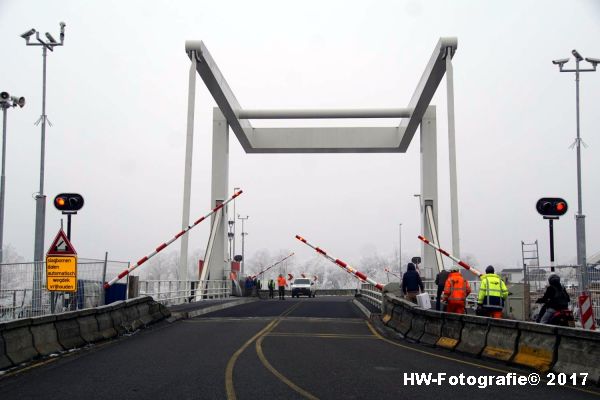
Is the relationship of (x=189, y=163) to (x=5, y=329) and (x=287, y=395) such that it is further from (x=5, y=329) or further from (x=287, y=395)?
(x=287, y=395)

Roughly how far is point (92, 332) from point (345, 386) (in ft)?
26.0

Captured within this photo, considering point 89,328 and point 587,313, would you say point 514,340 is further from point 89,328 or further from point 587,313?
point 89,328

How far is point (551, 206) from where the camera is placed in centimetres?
1695

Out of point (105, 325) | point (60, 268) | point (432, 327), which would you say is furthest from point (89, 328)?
point (432, 327)

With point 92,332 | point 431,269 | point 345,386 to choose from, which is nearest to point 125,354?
point 92,332

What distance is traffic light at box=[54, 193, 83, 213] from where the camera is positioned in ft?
59.3

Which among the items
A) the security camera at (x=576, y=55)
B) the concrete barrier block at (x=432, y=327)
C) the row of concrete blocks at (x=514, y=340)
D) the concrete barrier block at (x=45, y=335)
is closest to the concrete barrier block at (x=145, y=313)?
the concrete barrier block at (x=45, y=335)

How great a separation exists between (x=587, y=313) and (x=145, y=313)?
1225 cm

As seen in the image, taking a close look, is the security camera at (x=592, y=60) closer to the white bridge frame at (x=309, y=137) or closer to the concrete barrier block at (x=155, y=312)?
the white bridge frame at (x=309, y=137)

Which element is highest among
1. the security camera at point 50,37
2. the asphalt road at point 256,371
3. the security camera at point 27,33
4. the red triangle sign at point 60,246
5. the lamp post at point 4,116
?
the security camera at point 27,33

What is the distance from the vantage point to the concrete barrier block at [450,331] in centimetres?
1446

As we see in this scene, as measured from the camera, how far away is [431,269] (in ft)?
126

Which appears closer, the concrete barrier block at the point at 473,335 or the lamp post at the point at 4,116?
the concrete barrier block at the point at 473,335

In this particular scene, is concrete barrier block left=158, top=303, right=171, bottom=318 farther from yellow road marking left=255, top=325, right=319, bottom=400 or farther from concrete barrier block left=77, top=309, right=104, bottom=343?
yellow road marking left=255, top=325, right=319, bottom=400
